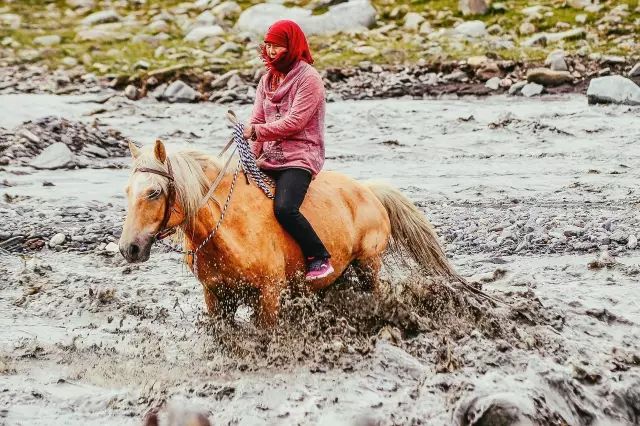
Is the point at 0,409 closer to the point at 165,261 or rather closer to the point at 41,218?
the point at 165,261

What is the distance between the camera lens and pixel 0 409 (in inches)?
234

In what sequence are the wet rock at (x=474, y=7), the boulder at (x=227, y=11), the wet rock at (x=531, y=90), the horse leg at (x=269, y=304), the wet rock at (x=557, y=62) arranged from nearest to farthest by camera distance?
the horse leg at (x=269, y=304)
the wet rock at (x=531, y=90)
the wet rock at (x=557, y=62)
the wet rock at (x=474, y=7)
the boulder at (x=227, y=11)

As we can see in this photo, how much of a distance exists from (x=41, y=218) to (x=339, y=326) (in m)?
5.80

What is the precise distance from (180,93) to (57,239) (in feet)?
38.0

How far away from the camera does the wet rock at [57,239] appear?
10.2 meters

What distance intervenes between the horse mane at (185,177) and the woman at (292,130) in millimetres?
509

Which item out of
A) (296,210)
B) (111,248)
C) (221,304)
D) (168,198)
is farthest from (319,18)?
(168,198)

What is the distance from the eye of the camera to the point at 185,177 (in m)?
5.93

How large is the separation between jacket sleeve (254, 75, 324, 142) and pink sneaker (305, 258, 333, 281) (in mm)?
900

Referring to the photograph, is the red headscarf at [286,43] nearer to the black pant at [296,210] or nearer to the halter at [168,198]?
the black pant at [296,210]

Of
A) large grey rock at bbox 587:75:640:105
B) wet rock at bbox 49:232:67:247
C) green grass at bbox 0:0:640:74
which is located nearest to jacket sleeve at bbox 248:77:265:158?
wet rock at bbox 49:232:67:247

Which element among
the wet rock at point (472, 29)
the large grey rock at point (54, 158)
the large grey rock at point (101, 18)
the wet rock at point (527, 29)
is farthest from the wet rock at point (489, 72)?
the large grey rock at point (101, 18)

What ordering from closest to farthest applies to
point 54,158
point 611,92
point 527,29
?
point 54,158
point 611,92
point 527,29

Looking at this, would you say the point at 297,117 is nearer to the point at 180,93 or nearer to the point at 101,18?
the point at 180,93
